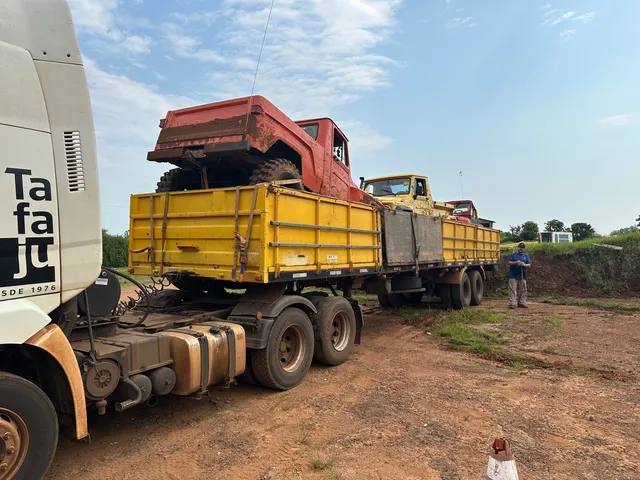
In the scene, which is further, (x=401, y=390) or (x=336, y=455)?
(x=401, y=390)

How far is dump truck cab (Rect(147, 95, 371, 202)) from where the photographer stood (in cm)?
576

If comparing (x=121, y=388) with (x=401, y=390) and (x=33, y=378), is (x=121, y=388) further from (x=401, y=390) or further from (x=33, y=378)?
(x=401, y=390)

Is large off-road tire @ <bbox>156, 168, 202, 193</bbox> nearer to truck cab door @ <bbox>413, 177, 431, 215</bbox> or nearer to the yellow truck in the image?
A: the yellow truck

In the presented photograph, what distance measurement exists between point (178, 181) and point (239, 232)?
2.15 metres

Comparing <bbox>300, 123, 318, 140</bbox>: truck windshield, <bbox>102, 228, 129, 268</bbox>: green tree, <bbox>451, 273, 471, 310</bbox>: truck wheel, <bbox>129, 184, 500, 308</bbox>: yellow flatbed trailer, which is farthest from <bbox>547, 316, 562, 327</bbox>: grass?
<bbox>102, 228, 129, 268</bbox>: green tree

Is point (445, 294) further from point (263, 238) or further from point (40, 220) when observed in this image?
point (40, 220)

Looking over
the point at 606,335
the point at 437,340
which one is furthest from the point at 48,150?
the point at 606,335

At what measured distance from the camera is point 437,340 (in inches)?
323

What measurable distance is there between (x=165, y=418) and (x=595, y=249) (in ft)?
55.4

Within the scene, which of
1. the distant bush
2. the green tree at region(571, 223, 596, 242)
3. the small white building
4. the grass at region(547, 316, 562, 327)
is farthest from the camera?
the green tree at region(571, 223, 596, 242)

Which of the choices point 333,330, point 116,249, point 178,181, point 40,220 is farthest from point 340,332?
point 116,249

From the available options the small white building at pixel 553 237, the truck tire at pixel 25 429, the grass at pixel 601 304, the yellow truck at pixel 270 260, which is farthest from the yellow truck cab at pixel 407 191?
the small white building at pixel 553 237

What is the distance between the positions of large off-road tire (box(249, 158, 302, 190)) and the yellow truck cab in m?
4.92

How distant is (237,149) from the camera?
5.61 m
